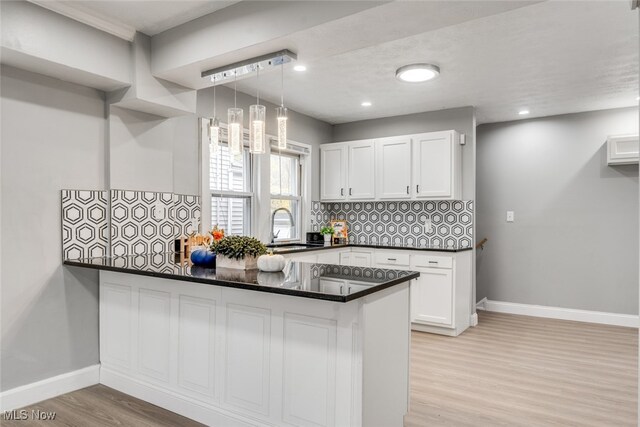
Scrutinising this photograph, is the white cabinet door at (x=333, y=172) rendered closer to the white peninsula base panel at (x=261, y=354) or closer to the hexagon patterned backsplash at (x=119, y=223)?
the hexagon patterned backsplash at (x=119, y=223)

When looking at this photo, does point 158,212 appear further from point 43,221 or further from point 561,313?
point 561,313

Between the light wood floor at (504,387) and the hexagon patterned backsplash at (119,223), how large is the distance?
101cm

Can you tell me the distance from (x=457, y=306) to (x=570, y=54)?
257 centimetres

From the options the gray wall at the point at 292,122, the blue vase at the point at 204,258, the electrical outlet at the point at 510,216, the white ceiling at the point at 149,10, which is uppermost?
the white ceiling at the point at 149,10

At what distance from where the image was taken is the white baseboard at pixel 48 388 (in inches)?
102

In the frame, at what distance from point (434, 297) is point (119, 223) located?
125 inches

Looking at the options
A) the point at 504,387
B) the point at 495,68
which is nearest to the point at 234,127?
the point at 495,68

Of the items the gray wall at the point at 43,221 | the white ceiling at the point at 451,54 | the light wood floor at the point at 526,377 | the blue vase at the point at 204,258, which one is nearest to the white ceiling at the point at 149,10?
the white ceiling at the point at 451,54

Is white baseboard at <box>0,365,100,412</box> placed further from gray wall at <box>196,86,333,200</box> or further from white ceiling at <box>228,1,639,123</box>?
white ceiling at <box>228,1,639,123</box>

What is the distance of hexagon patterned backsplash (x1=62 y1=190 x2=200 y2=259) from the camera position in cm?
290

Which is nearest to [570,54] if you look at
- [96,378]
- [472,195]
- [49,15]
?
[472,195]

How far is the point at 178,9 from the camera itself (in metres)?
2.54

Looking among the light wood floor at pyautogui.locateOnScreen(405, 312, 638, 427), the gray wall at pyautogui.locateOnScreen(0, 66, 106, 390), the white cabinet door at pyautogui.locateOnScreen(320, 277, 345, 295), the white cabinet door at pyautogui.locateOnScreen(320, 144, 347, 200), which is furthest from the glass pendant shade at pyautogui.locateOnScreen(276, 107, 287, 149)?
the white cabinet door at pyautogui.locateOnScreen(320, 144, 347, 200)

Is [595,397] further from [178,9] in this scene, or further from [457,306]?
[178,9]
